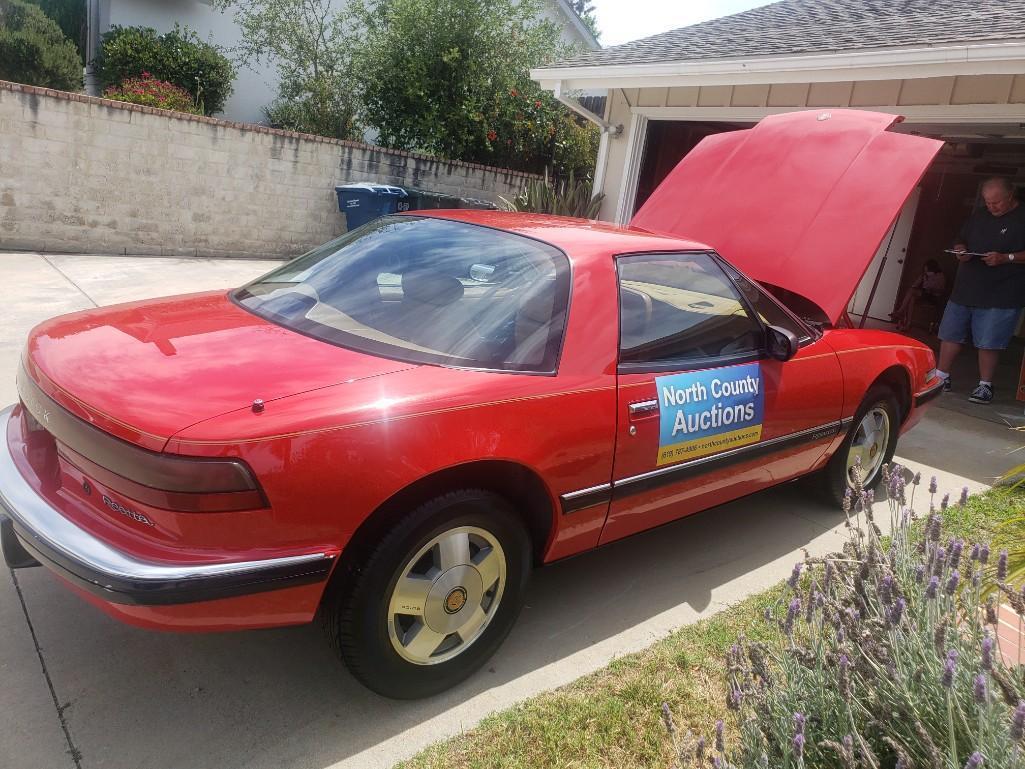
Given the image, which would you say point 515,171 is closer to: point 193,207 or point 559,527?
point 193,207

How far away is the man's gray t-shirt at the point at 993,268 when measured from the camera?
6.44 metres

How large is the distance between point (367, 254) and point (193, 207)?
8.06 meters

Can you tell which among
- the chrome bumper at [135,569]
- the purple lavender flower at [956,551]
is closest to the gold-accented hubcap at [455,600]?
the chrome bumper at [135,569]

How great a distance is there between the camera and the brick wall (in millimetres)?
8781

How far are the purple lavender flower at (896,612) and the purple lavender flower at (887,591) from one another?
0.20ft

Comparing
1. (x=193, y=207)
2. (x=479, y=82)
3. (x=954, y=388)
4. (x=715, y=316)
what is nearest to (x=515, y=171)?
A: (x=479, y=82)

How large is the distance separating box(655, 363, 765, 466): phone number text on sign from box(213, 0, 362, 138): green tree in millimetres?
12097

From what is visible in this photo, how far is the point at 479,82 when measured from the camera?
1316 cm

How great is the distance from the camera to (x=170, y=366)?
2279 mm

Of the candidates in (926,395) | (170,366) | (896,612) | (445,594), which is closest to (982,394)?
(926,395)

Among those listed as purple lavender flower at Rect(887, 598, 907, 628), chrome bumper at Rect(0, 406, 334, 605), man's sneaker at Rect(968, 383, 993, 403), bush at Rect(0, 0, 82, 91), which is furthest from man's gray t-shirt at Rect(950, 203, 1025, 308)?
bush at Rect(0, 0, 82, 91)

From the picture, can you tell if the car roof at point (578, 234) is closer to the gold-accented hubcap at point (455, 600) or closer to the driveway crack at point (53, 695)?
the gold-accented hubcap at point (455, 600)

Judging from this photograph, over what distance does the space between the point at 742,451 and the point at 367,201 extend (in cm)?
872

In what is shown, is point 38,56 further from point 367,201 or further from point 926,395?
point 926,395
